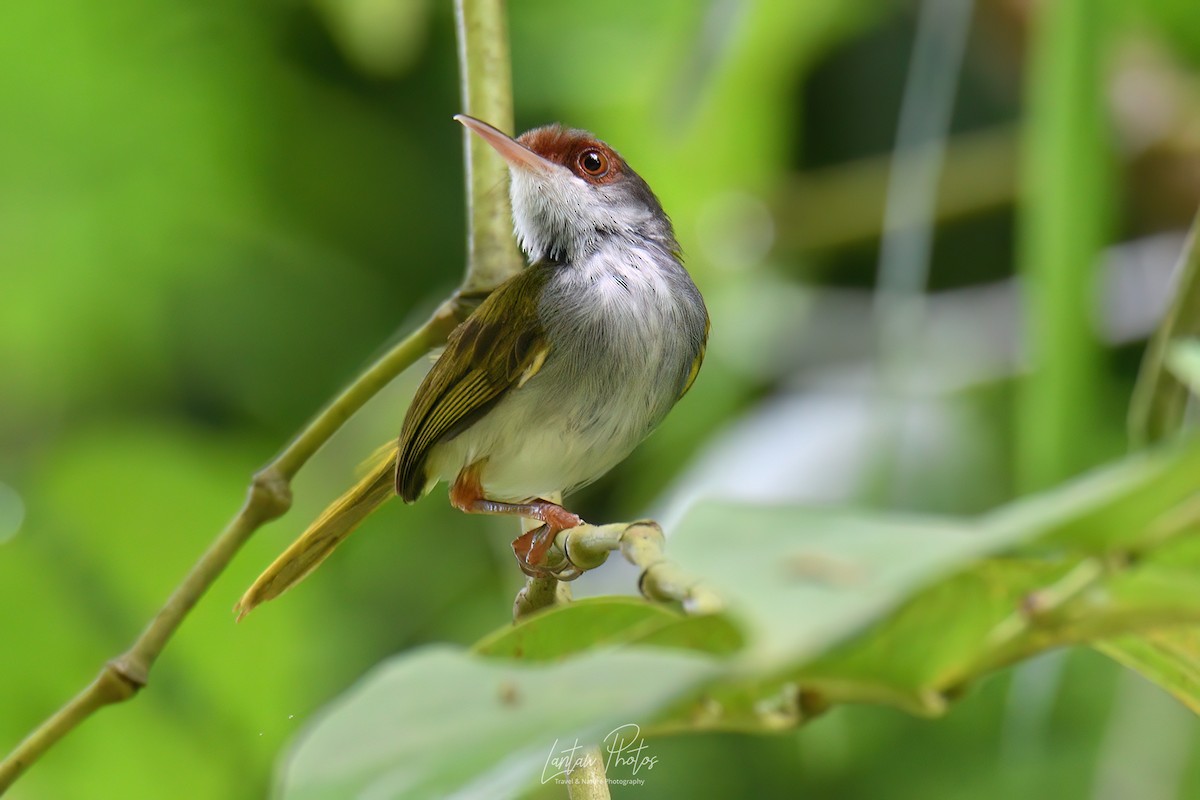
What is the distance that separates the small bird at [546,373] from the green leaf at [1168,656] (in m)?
1.00

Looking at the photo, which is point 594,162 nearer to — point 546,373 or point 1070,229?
point 546,373

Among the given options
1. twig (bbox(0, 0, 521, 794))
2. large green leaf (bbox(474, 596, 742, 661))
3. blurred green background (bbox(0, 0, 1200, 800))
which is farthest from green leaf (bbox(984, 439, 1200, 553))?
blurred green background (bbox(0, 0, 1200, 800))

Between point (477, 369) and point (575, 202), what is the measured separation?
412 millimetres

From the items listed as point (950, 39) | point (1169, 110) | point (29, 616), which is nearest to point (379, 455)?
point (29, 616)

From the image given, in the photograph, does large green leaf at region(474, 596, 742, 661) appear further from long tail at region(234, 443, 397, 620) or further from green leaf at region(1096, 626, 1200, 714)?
long tail at region(234, 443, 397, 620)

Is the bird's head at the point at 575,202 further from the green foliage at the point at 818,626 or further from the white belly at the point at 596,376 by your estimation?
the green foliage at the point at 818,626

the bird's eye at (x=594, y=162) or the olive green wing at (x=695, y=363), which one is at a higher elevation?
the bird's eye at (x=594, y=162)

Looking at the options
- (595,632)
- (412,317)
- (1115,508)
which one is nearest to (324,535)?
(412,317)

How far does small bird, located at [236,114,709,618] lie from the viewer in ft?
6.79

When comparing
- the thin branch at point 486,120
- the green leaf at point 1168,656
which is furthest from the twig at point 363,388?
the green leaf at point 1168,656

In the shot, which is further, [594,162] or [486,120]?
[594,162]

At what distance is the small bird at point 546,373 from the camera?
207 cm

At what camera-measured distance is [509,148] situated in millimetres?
2008

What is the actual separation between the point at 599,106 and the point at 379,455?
1.77 metres
